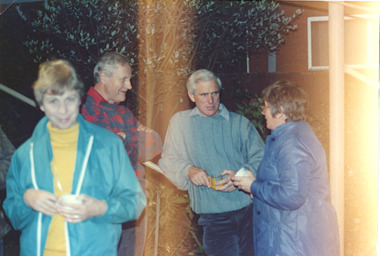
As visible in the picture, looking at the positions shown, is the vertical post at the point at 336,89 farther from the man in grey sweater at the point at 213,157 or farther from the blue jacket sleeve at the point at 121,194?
the blue jacket sleeve at the point at 121,194

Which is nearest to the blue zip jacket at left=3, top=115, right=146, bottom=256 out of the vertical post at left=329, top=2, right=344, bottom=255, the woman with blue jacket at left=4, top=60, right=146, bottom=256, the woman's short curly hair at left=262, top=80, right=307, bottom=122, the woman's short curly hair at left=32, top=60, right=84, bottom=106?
the woman with blue jacket at left=4, top=60, right=146, bottom=256

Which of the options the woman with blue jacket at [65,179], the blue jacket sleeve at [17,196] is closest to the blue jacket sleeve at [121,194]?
the woman with blue jacket at [65,179]

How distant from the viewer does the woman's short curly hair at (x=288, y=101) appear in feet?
9.46

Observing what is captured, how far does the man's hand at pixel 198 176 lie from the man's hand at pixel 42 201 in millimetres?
1329

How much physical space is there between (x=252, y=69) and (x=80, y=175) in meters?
6.24

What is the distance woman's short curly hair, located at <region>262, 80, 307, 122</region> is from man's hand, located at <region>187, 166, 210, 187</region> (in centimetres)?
71

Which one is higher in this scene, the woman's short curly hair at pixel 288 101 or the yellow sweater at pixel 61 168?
the woman's short curly hair at pixel 288 101

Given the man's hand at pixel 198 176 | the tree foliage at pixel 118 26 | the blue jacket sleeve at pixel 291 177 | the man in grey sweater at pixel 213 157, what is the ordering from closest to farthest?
1. the blue jacket sleeve at pixel 291 177
2. the man's hand at pixel 198 176
3. the man in grey sweater at pixel 213 157
4. the tree foliage at pixel 118 26

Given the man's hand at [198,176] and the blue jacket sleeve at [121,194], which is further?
the man's hand at [198,176]

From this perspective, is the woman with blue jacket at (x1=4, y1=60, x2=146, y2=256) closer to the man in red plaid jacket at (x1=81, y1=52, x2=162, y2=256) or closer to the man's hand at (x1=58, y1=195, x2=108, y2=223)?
the man's hand at (x1=58, y1=195, x2=108, y2=223)

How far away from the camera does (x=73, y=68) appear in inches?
88.0

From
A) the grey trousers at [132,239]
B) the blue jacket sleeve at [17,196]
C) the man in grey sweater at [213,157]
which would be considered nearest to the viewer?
the blue jacket sleeve at [17,196]

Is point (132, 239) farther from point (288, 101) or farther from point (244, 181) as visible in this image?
point (288, 101)

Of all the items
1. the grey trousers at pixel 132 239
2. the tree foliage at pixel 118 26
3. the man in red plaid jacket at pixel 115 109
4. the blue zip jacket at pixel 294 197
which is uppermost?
the tree foliage at pixel 118 26
